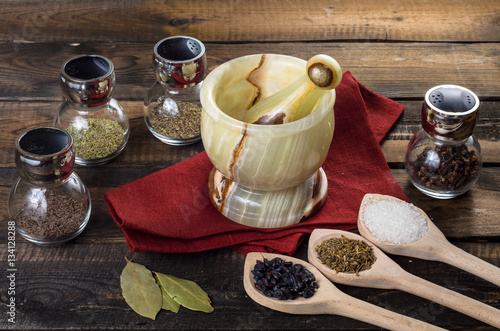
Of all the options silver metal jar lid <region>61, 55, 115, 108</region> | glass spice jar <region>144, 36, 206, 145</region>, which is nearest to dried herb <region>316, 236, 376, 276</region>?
glass spice jar <region>144, 36, 206, 145</region>

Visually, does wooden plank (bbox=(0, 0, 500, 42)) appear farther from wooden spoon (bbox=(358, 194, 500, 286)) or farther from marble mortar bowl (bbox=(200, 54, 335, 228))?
wooden spoon (bbox=(358, 194, 500, 286))

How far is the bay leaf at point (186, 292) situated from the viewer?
40.6 inches

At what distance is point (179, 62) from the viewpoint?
4.19ft

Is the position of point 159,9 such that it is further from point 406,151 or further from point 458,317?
point 458,317

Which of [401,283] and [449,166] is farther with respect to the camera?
[449,166]

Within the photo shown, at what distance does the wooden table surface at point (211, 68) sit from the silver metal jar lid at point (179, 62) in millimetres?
156

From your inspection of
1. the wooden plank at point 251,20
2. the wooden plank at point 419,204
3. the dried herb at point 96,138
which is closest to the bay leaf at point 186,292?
the wooden plank at point 419,204

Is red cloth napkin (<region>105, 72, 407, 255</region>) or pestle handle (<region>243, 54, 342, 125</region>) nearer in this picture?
pestle handle (<region>243, 54, 342, 125</region>)

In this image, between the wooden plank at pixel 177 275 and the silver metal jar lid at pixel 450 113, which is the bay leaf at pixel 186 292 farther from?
the silver metal jar lid at pixel 450 113

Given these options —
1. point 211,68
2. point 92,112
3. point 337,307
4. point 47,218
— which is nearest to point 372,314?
point 337,307

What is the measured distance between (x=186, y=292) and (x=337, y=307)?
26 cm

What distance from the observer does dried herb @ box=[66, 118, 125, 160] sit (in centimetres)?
131

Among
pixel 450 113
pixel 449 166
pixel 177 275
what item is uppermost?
pixel 450 113

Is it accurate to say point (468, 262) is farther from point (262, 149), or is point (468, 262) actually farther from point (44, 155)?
point (44, 155)
